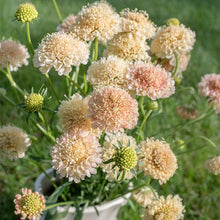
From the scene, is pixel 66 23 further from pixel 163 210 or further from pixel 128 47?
pixel 163 210

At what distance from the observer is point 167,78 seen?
75cm

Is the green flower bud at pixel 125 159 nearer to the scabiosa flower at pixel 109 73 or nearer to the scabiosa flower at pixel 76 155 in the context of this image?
the scabiosa flower at pixel 76 155

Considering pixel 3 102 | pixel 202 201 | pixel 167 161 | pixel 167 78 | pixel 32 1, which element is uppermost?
pixel 32 1

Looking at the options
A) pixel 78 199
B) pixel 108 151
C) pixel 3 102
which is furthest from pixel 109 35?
pixel 3 102

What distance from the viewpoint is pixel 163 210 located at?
0.79 meters

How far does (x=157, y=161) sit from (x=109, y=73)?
0.85 ft

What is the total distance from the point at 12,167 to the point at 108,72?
3.31 ft

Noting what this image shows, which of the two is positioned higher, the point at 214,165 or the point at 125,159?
the point at 125,159

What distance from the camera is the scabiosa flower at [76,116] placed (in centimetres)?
73

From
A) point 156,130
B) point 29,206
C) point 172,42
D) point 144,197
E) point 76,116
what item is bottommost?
point 156,130

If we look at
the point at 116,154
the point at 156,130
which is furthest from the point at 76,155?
the point at 156,130

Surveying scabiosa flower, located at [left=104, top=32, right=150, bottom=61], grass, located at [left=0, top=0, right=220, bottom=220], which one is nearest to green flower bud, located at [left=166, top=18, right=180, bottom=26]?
grass, located at [left=0, top=0, right=220, bottom=220]

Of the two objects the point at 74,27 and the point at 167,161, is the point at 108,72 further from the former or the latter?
the point at 167,161

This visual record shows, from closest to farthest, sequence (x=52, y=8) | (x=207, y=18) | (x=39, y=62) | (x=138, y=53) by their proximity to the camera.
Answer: (x=39, y=62) → (x=138, y=53) → (x=52, y=8) → (x=207, y=18)
